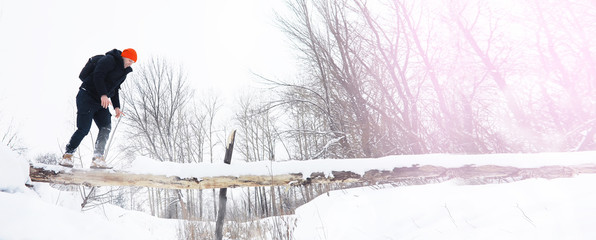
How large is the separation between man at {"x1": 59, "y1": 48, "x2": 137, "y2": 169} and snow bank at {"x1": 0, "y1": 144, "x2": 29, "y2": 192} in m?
1.30

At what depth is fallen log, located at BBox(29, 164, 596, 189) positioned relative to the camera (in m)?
3.14

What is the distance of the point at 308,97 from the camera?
8281 mm

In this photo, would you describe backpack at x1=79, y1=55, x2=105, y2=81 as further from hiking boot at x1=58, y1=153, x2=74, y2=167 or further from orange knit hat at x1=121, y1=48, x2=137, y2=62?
hiking boot at x1=58, y1=153, x2=74, y2=167

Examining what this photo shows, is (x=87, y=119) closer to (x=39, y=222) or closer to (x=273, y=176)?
(x=39, y=222)

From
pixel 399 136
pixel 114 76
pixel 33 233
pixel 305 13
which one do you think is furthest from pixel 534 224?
pixel 305 13

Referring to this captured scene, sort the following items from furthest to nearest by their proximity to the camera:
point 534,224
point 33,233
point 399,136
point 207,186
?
point 399,136
point 207,186
point 534,224
point 33,233

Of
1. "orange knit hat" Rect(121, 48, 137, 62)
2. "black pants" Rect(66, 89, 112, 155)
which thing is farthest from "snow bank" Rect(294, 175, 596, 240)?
"orange knit hat" Rect(121, 48, 137, 62)

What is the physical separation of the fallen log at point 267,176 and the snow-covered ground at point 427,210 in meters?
0.09

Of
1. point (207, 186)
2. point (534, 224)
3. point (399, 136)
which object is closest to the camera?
point (534, 224)

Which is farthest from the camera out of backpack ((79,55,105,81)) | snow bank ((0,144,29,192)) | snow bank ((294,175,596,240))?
backpack ((79,55,105,81))

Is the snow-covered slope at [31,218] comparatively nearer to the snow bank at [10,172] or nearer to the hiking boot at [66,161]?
the snow bank at [10,172]

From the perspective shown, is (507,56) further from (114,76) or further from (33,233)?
(33,233)

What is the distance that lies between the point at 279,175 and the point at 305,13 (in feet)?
21.2

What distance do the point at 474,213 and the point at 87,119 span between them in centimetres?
446
